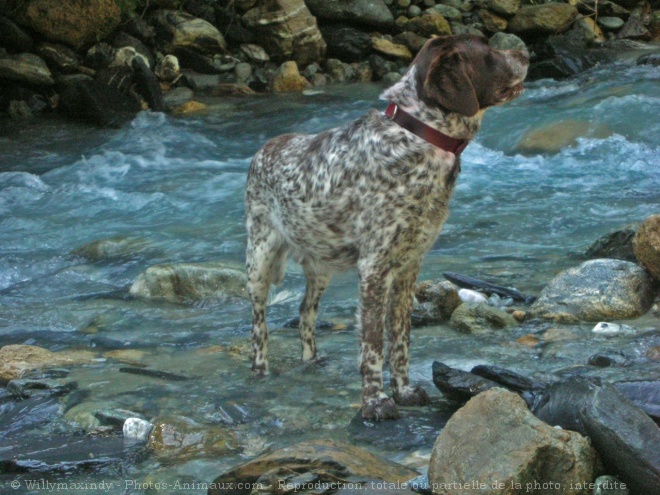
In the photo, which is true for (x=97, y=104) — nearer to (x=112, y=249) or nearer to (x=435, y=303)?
(x=112, y=249)

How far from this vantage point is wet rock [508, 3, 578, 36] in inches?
814

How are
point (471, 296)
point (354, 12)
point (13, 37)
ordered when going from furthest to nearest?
1. point (354, 12)
2. point (13, 37)
3. point (471, 296)

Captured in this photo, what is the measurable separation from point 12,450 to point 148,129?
11.4 m

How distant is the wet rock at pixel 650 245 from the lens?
21.3 ft

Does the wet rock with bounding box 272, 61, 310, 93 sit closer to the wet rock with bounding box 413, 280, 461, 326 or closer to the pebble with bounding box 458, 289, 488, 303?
the pebble with bounding box 458, 289, 488, 303

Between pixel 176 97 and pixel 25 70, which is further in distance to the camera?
pixel 176 97

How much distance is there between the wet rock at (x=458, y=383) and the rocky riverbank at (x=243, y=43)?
39.3 feet

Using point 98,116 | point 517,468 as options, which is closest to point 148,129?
point 98,116

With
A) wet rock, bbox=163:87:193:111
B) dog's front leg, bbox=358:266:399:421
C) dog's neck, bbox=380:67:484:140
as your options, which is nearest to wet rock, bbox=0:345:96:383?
dog's front leg, bbox=358:266:399:421

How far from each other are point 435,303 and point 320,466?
122 inches

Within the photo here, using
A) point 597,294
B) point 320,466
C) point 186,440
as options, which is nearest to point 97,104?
point 597,294

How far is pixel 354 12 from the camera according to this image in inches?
800

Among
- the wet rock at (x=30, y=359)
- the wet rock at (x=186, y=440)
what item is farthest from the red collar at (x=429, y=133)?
the wet rock at (x=30, y=359)

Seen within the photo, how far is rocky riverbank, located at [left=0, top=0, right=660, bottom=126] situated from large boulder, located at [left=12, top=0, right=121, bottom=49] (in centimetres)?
2
